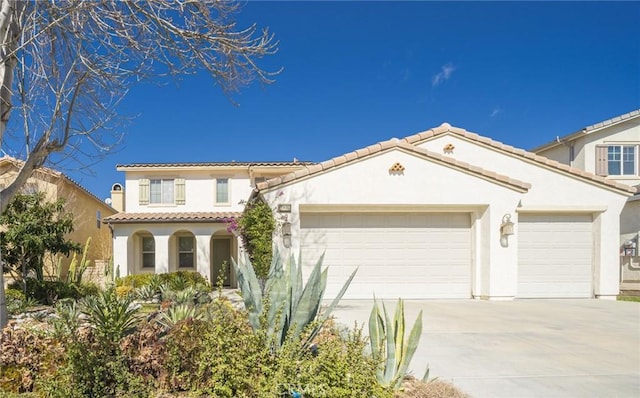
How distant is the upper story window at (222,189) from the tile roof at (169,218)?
1108mm

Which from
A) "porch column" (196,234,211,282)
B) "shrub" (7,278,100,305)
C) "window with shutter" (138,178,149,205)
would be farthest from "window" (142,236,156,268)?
"shrub" (7,278,100,305)

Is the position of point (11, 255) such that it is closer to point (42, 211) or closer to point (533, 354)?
point (42, 211)

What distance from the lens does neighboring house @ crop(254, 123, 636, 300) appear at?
9.78m

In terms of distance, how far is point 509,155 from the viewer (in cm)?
1150

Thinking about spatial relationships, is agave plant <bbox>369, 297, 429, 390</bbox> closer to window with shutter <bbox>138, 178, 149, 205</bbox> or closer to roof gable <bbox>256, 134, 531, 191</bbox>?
roof gable <bbox>256, 134, 531, 191</bbox>

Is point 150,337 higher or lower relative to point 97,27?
lower

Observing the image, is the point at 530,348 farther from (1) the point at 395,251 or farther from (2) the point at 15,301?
(2) the point at 15,301

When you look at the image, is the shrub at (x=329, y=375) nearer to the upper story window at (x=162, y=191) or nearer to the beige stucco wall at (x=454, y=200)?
the beige stucco wall at (x=454, y=200)

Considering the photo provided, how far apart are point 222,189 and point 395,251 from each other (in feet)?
35.7

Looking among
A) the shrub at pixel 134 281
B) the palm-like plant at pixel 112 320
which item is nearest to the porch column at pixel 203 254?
the shrub at pixel 134 281

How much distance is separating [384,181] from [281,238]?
334 cm

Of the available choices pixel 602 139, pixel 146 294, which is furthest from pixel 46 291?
pixel 602 139

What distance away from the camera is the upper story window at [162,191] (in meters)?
17.6

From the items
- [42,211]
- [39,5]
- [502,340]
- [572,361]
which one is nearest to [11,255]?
[42,211]
